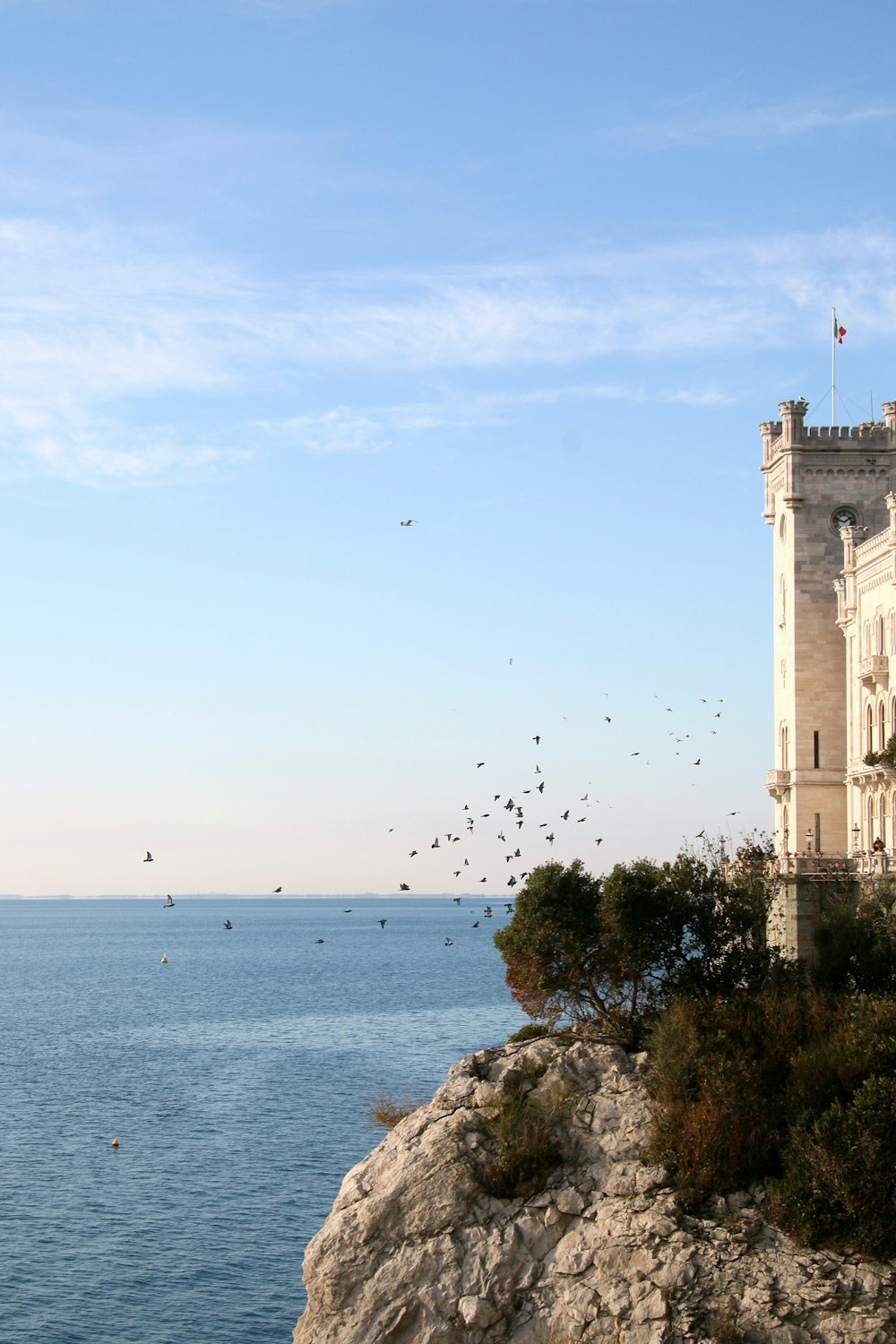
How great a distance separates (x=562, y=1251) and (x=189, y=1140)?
30.4m

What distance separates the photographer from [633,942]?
140 ft

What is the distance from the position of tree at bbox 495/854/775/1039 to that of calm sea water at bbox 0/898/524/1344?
40.5ft

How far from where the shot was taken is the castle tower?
67250 mm

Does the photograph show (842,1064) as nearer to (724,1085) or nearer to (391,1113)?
(724,1085)

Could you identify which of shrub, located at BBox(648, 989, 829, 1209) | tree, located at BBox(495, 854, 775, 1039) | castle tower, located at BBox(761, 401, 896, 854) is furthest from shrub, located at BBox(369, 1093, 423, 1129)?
castle tower, located at BBox(761, 401, 896, 854)

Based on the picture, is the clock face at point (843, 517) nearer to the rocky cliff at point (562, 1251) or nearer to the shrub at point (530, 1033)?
the shrub at point (530, 1033)

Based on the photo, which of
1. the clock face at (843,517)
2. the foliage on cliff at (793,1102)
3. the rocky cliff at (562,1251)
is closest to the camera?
the rocky cliff at (562,1251)

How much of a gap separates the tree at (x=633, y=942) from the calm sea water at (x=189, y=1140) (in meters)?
12.3

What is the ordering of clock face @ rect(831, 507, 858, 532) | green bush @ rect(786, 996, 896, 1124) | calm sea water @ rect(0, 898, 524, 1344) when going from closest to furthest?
1. green bush @ rect(786, 996, 896, 1124)
2. calm sea water @ rect(0, 898, 524, 1344)
3. clock face @ rect(831, 507, 858, 532)

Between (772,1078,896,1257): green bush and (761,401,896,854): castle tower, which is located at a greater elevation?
(761,401,896,854): castle tower

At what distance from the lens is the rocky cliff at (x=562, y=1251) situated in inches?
1352

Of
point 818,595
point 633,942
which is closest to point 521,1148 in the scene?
point 633,942

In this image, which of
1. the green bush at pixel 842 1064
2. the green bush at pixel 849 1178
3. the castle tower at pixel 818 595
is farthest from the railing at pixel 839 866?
the castle tower at pixel 818 595

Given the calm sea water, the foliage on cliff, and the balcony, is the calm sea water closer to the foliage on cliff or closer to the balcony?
the foliage on cliff
